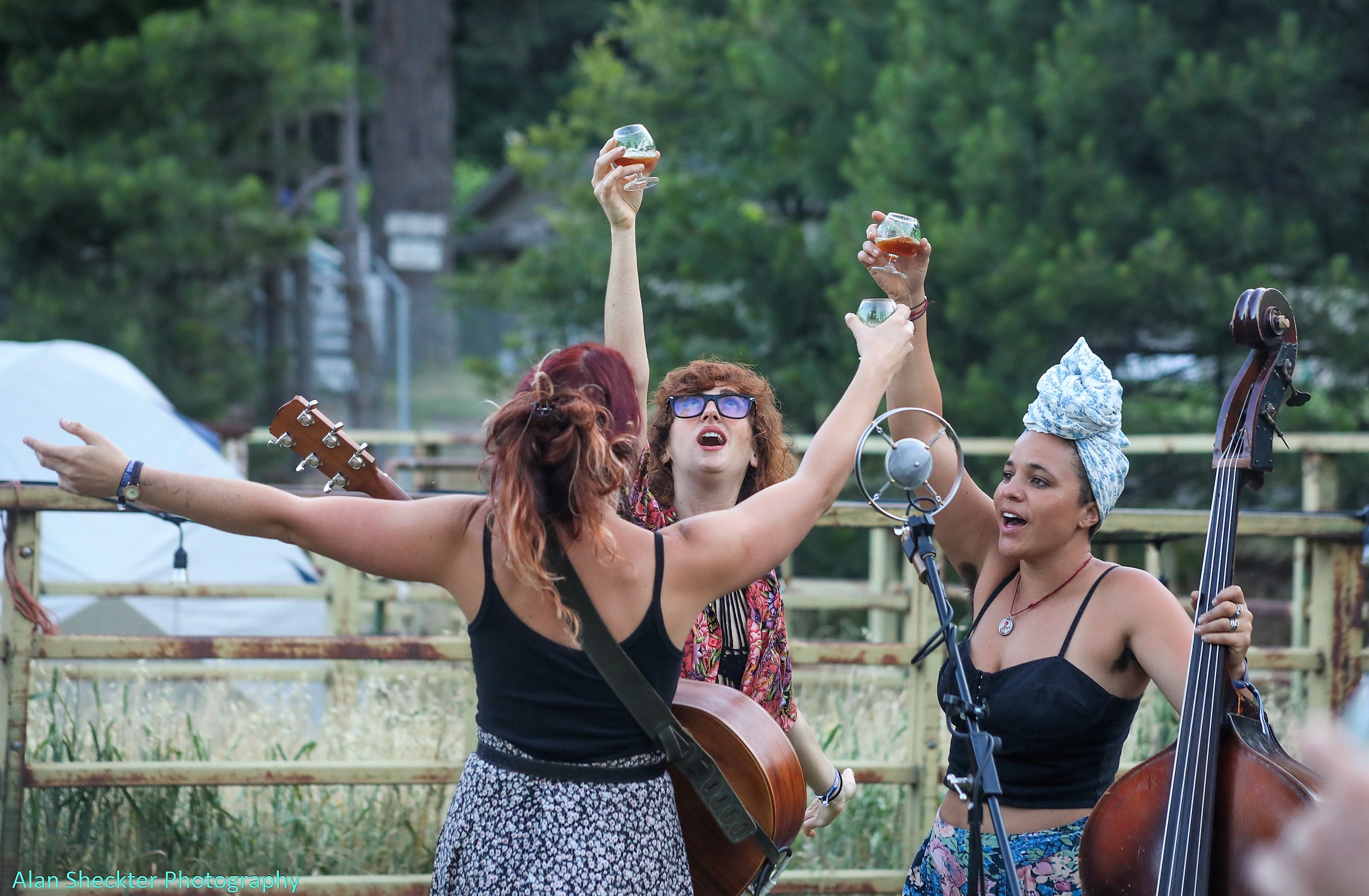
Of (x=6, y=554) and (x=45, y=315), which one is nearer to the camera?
(x=6, y=554)

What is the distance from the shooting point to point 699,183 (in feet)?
36.8

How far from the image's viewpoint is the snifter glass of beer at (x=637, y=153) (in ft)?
9.82

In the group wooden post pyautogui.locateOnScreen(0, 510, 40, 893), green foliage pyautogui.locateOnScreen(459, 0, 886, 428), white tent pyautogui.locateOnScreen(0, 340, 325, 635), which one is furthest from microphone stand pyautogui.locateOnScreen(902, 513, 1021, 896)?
green foliage pyautogui.locateOnScreen(459, 0, 886, 428)

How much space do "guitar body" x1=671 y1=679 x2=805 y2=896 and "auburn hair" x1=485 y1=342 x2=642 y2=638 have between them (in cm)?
49

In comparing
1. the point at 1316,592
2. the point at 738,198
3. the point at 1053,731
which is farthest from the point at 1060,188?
the point at 1053,731

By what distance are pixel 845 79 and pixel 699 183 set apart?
1672 millimetres

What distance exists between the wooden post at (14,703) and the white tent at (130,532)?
3774 millimetres

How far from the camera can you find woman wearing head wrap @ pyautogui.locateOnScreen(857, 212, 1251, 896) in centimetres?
264

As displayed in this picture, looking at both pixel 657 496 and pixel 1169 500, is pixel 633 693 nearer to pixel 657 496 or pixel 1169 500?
pixel 657 496

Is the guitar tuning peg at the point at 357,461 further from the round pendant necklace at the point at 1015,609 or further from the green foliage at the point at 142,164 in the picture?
the green foliage at the point at 142,164

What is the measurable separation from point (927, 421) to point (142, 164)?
34.8 feet

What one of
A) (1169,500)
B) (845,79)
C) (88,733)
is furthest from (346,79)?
A: (88,733)

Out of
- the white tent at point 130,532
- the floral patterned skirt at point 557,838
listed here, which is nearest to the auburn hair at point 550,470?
the floral patterned skirt at point 557,838

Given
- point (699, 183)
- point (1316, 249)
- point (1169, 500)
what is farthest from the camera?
point (699, 183)
